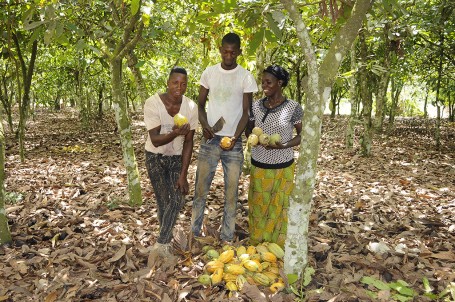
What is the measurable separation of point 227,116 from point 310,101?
922 millimetres

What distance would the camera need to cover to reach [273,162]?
3.12 m

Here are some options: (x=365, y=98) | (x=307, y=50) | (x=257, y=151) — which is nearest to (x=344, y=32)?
(x=307, y=50)

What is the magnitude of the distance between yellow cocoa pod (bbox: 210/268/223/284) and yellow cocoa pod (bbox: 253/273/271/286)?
0.81ft

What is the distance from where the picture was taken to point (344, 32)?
7.61 feet

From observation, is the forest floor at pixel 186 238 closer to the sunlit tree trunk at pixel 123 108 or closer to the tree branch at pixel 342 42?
the sunlit tree trunk at pixel 123 108

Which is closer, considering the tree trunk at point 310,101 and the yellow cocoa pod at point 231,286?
the tree trunk at point 310,101

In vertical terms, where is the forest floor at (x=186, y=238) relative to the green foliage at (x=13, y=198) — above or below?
below

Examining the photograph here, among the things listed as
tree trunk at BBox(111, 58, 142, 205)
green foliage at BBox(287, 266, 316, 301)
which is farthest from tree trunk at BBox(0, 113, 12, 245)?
green foliage at BBox(287, 266, 316, 301)

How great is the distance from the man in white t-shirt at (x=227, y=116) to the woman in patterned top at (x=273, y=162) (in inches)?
5.6

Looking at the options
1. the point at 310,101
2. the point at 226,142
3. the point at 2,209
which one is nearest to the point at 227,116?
the point at 226,142

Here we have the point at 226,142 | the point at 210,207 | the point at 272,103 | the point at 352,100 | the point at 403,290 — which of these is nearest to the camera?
the point at 403,290

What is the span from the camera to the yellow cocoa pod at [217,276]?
2.70 meters

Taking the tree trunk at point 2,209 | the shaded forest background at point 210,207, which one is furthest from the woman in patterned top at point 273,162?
the tree trunk at point 2,209

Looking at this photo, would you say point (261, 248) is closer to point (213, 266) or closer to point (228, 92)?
point (213, 266)
